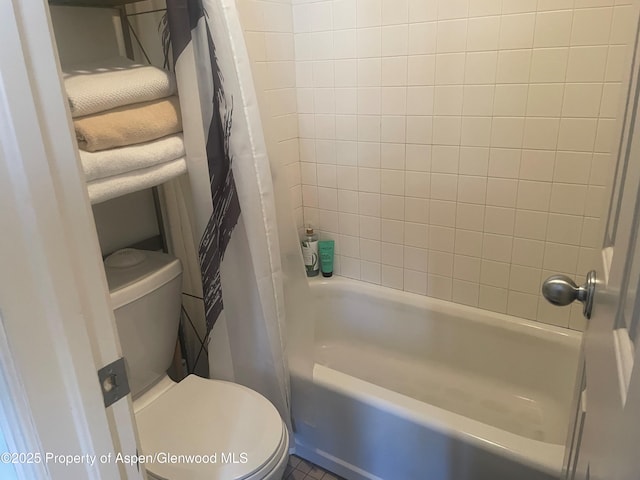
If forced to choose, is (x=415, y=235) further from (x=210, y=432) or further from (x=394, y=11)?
(x=210, y=432)

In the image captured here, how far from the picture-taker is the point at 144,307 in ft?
4.62

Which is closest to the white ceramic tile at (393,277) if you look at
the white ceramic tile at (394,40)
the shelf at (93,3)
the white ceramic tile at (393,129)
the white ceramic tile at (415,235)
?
the white ceramic tile at (415,235)

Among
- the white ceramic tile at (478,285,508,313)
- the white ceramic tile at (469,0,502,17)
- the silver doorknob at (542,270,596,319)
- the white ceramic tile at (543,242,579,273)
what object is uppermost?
the white ceramic tile at (469,0,502,17)

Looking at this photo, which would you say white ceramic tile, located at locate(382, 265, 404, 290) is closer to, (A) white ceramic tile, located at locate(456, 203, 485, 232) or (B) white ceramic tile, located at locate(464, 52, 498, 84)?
(A) white ceramic tile, located at locate(456, 203, 485, 232)

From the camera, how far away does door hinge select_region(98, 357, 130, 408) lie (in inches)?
22.2

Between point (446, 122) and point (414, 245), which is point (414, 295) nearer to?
point (414, 245)

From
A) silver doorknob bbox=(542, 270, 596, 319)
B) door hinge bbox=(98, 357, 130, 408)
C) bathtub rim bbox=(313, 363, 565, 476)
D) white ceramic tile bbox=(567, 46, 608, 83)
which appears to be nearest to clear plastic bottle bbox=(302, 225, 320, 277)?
bathtub rim bbox=(313, 363, 565, 476)

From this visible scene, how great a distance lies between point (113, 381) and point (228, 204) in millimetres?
891

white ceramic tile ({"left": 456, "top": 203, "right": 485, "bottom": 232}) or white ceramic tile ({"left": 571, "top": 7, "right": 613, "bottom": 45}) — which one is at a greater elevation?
white ceramic tile ({"left": 571, "top": 7, "right": 613, "bottom": 45})

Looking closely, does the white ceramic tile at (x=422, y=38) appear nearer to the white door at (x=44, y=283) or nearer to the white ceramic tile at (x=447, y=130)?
the white ceramic tile at (x=447, y=130)

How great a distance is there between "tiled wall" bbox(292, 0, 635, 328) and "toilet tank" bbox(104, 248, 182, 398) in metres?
0.86

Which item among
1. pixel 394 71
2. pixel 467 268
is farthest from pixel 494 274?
pixel 394 71

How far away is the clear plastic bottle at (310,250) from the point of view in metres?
2.16

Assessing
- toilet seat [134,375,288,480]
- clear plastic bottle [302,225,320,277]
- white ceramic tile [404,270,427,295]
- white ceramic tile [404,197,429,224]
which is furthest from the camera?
clear plastic bottle [302,225,320,277]
